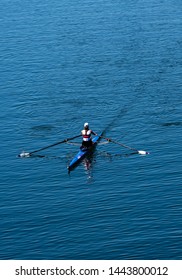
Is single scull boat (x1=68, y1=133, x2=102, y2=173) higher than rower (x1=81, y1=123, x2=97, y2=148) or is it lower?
lower

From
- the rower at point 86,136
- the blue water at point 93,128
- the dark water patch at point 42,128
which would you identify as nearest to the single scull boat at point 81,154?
the rower at point 86,136

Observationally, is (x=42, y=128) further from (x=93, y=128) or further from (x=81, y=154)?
(x=81, y=154)

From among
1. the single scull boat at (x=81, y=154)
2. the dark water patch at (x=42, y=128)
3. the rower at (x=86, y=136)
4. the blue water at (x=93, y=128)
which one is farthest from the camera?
the dark water patch at (x=42, y=128)

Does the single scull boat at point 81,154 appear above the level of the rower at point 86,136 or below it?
below

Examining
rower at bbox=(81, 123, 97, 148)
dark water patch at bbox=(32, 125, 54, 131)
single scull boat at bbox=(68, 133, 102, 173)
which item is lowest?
single scull boat at bbox=(68, 133, 102, 173)

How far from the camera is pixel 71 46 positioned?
420ft

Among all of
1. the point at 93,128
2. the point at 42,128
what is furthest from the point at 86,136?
the point at 42,128

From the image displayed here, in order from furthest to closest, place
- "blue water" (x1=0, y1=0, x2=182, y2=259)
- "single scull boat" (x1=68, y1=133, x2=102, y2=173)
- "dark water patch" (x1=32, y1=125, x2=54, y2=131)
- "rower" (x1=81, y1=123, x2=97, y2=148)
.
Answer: "dark water patch" (x1=32, y1=125, x2=54, y2=131), "rower" (x1=81, y1=123, x2=97, y2=148), "single scull boat" (x1=68, y1=133, x2=102, y2=173), "blue water" (x1=0, y1=0, x2=182, y2=259)

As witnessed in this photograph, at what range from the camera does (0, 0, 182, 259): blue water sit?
61625 mm

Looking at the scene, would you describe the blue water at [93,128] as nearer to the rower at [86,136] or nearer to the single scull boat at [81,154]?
the single scull boat at [81,154]

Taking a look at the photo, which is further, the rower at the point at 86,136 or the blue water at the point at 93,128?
the rower at the point at 86,136

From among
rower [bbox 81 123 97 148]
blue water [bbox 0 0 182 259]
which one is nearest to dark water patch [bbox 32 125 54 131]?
blue water [bbox 0 0 182 259]

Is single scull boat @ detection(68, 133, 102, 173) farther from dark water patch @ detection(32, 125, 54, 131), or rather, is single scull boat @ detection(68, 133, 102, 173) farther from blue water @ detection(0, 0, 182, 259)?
dark water patch @ detection(32, 125, 54, 131)

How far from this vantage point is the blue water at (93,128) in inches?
2426
